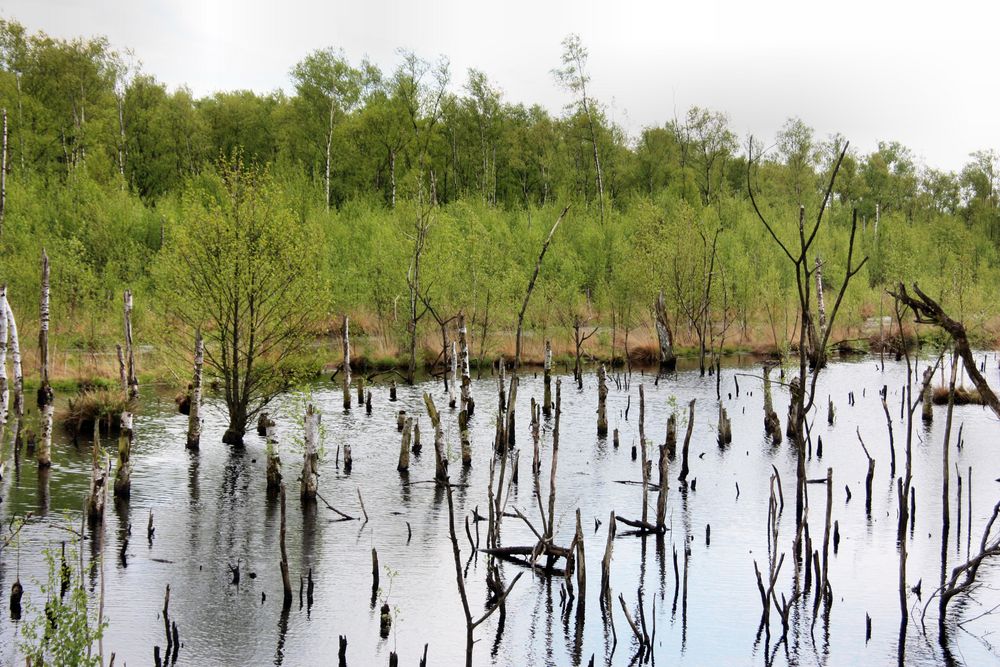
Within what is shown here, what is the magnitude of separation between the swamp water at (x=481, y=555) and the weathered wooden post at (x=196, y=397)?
0.64 m

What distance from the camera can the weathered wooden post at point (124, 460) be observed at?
83.6 ft

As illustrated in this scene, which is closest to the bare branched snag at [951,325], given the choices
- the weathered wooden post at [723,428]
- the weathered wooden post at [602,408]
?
the weathered wooden post at [723,428]

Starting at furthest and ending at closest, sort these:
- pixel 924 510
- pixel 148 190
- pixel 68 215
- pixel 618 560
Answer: pixel 148 190
pixel 68 215
pixel 924 510
pixel 618 560

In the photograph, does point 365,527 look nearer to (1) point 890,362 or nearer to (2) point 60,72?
(1) point 890,362

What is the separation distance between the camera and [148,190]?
90.8 metres

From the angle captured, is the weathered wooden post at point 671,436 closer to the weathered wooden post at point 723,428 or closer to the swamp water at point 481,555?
the swamp water at point 481,555

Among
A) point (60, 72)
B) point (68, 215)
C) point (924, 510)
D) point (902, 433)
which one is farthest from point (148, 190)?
point (924, 510)

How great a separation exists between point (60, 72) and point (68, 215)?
19179 millimetres

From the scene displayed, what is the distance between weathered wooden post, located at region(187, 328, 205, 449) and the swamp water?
0.64m

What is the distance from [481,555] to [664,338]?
3789 cm

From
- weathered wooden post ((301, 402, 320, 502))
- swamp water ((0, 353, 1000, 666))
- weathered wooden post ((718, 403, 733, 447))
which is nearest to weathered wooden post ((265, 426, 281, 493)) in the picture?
swamp water ((0, 353, 1000, 666))

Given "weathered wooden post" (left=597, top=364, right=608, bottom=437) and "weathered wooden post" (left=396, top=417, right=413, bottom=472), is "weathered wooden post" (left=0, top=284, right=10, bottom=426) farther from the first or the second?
"weathered wooden post" (left=597, top=364, right=608, bottom=437)

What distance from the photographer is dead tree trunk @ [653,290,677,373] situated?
5862 cm

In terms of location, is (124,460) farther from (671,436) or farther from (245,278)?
(671,436)
